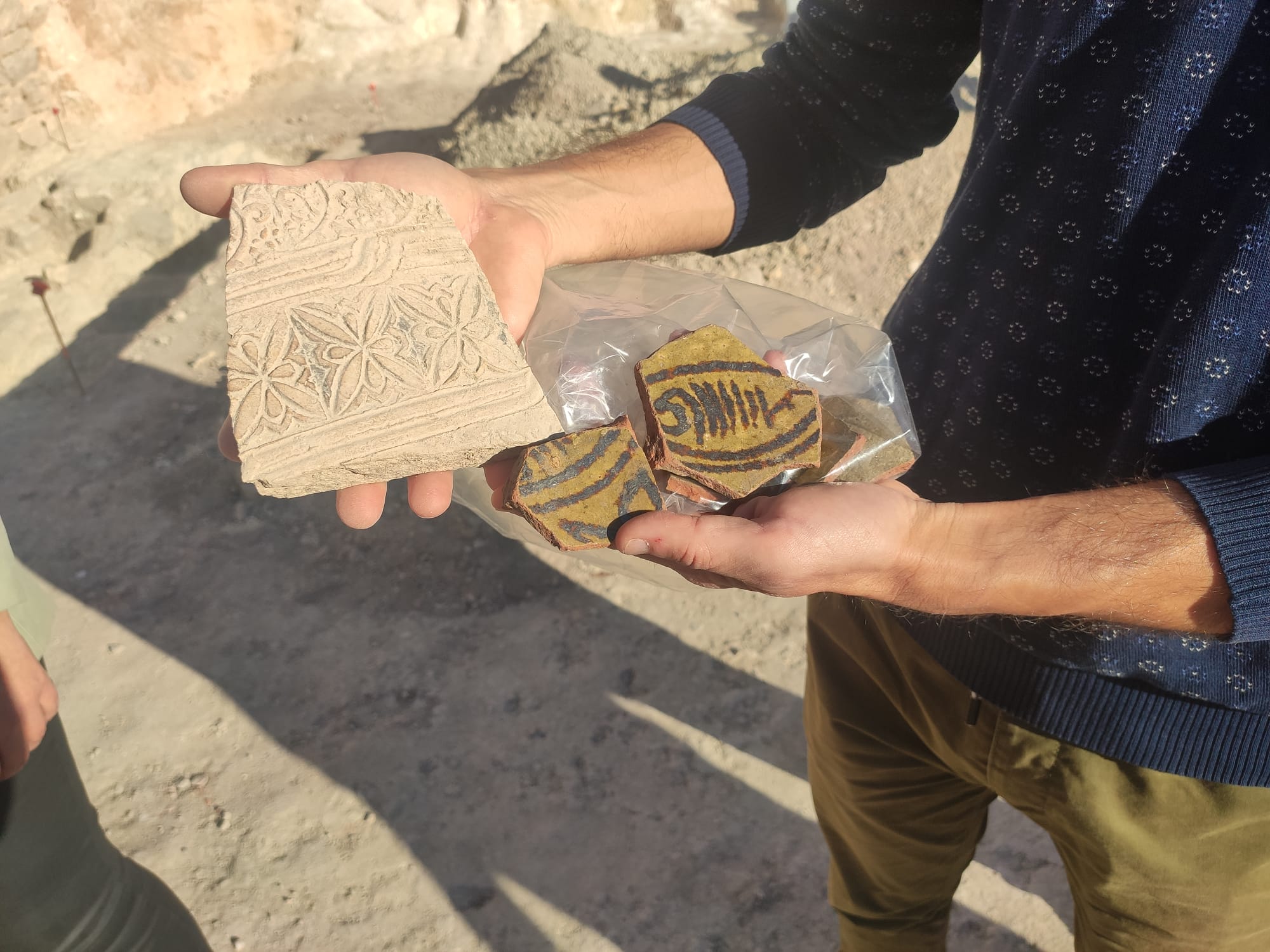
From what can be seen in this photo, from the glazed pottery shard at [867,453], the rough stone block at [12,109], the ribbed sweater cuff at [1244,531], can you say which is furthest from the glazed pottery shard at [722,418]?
the rough stone block at [12,109]

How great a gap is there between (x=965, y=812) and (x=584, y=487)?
3.53 ft

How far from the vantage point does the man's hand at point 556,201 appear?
182 centimetres

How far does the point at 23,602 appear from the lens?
1.84m

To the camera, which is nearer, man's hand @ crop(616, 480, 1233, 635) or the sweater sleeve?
man's hand @ crop(616, 480, 1233, 635)

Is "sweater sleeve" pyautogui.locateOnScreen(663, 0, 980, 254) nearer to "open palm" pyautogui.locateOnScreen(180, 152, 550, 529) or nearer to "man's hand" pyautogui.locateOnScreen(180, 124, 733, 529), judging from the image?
"man's hand" pyautogui.locateOnScreen(180, 124, 733, 529)

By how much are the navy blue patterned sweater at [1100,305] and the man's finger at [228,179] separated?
106 cm

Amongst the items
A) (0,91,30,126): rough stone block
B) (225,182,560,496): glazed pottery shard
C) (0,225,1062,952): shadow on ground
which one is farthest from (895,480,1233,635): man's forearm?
(0,91,30,126): rough stone block

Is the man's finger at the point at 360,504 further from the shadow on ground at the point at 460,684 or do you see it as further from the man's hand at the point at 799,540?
the shadow on ground at the point at 460,684

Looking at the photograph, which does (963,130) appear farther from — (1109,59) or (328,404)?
(328,404)

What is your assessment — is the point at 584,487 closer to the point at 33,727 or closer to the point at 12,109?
the point at 33,727

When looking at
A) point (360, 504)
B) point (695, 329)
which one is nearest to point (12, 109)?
point (360, 504)

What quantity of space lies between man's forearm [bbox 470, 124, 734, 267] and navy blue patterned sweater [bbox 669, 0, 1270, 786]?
310mm

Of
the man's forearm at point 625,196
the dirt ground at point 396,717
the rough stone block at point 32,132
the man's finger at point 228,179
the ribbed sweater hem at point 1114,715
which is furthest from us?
the rough stone block at point 32,132

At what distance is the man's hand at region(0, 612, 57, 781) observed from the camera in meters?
1.59
